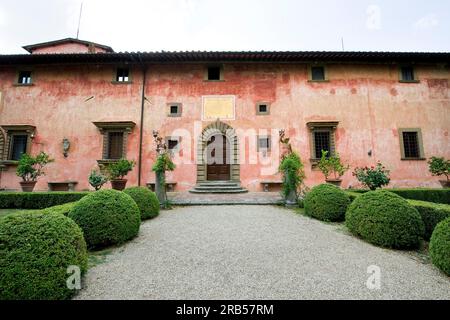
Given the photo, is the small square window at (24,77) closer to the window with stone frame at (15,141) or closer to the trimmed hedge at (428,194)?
the window with stone frame at (15,141)

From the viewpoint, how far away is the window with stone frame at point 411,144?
12057mm

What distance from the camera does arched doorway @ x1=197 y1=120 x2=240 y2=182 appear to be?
39.2 ft

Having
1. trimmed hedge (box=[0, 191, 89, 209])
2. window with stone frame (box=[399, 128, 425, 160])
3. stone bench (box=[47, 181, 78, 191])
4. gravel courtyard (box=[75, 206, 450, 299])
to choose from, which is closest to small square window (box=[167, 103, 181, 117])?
trimmed hedge (box=[0, 191, 89, 209])

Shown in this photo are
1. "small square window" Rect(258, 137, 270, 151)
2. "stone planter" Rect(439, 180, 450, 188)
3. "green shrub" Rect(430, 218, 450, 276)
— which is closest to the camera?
"green shrub" Rect(430, 218, 450, 276)

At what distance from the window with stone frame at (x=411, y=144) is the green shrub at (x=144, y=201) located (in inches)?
506

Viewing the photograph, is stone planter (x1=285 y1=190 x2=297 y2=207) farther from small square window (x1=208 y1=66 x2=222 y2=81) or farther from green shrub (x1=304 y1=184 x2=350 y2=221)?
small square window (x1=208 y1=66 x2=222 y2=81)

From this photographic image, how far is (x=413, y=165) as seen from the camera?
11930 mm

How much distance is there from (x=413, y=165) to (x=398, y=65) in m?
5.65

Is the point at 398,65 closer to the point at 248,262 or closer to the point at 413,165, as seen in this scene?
the point at 413,165

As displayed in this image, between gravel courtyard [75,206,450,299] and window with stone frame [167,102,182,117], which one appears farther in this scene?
window with stone frame [167,102,182,117]

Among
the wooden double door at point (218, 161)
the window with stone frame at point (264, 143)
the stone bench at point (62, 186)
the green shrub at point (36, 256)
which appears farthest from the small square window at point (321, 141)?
the stone bench at point (62, 186)

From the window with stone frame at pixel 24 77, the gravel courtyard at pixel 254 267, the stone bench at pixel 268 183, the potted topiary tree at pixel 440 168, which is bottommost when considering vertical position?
the gravel courtyard at pixel 254 267

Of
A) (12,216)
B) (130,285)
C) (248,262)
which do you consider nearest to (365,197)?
(248,262)

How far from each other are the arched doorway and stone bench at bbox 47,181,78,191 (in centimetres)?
656
